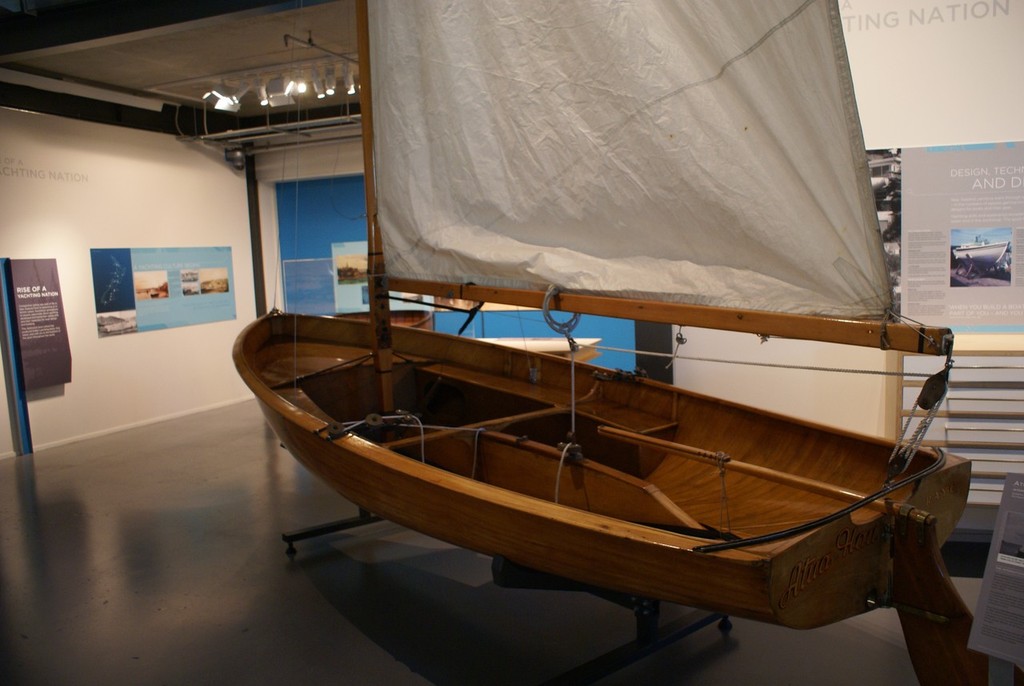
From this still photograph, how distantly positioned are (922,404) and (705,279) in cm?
63

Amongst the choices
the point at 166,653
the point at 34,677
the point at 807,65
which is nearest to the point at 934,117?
the point at 807,65

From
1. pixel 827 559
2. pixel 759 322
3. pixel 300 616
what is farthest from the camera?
pixel 300 616

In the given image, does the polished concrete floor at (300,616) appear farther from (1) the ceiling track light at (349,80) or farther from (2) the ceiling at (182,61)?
(1) the ceiling track light at (349,80)

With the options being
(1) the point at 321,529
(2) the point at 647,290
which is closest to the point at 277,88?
(1) the point at 321,529

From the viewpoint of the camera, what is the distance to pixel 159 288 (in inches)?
284

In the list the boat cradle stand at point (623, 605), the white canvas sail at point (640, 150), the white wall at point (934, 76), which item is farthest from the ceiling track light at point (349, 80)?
the boat cradle stand at point (623, 605)

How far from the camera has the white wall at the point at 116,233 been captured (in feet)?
19.8

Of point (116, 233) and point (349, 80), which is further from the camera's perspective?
point (116, 233)

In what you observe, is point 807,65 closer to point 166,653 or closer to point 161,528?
point 166,653

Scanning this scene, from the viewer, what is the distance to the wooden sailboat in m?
1.86

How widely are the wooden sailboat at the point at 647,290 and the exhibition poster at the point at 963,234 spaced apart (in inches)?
57.6

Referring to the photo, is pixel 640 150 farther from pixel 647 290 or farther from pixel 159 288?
pixel 159 288

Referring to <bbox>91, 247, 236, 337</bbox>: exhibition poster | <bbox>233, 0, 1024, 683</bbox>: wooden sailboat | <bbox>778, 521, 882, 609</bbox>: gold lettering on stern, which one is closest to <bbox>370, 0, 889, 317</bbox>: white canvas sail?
<bbox>233, 0, 1024, 683</bbox>: wooden sailboat

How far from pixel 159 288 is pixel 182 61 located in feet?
7.36
